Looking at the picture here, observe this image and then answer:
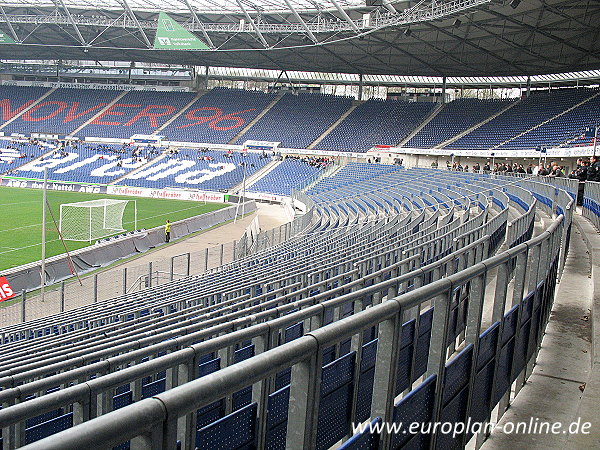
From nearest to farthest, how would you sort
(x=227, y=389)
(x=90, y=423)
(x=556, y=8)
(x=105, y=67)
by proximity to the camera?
(x=90, y=423) < (x=227, y=389) < (x=556, y=8) < (x=105, y=67)

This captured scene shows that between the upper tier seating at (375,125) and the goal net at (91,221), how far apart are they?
31367 millimetres

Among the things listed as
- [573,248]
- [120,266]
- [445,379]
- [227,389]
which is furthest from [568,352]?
[120,266]

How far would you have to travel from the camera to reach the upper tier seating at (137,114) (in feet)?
228

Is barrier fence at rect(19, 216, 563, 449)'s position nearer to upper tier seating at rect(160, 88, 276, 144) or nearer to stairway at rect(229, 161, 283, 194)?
stairway at rect(229, 161, 283, 194)

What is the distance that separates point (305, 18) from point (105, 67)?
37.4 metres

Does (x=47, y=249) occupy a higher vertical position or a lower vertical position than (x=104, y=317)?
lower

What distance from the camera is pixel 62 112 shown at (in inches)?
2921

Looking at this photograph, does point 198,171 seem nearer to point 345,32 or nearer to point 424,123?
point 345,32

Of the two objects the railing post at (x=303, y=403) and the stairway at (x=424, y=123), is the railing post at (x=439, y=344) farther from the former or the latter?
the stairway at (x=424, y=123)

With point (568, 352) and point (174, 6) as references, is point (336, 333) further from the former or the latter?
point (174, 6)

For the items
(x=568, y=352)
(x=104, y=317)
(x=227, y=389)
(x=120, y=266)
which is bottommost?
(x=120, y=266)

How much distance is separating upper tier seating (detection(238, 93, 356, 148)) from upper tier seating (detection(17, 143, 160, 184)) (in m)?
11.2

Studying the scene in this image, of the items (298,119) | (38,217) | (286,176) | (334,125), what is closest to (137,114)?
(298,119)

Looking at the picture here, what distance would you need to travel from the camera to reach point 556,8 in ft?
115
